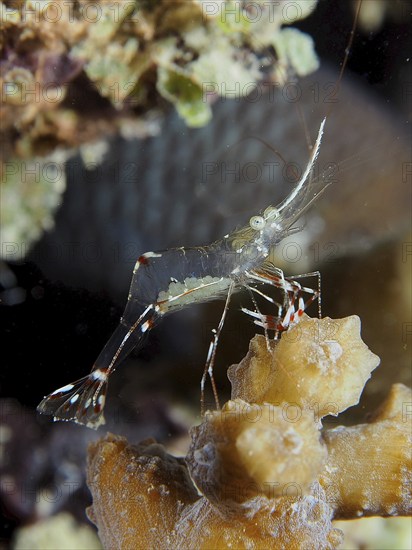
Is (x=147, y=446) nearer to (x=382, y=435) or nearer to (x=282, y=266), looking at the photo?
(x=382, y=435)

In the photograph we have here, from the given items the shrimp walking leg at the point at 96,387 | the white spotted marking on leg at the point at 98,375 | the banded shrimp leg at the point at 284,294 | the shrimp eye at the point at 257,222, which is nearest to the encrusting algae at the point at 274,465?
the banded shrimp leg at the point at 284,294

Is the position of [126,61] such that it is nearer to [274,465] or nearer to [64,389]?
[64,389]

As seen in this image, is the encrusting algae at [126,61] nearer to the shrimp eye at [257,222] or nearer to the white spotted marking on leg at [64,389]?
the shrimp eye at [257,222]

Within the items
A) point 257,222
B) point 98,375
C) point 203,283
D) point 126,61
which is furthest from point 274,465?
point 126,61

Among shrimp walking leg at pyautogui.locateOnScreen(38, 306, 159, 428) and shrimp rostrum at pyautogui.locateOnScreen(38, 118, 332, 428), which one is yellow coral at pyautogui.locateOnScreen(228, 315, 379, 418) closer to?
shrimp rostrum at pyautogui.locateOnScreen(38, 118, 332, 428)

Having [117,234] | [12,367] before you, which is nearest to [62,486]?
[12,367]

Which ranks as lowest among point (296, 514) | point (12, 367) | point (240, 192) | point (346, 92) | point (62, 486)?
point (62, 486)
